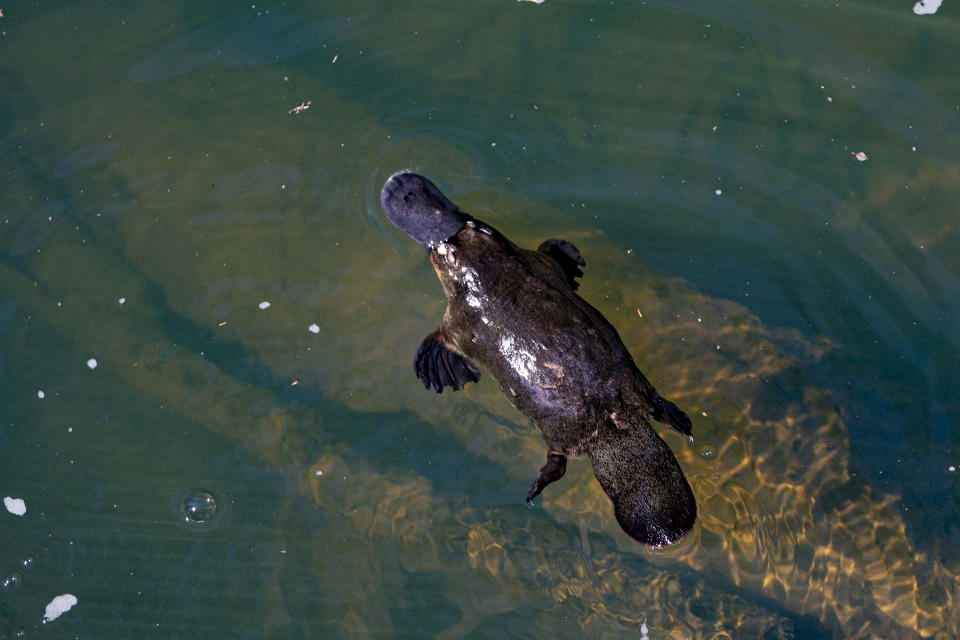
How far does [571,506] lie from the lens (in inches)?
193

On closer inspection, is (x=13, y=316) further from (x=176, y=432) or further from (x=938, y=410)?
(x=938, y=410)

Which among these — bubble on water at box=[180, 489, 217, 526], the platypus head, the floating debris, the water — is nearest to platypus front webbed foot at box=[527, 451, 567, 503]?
the water

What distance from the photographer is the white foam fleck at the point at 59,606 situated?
502cm

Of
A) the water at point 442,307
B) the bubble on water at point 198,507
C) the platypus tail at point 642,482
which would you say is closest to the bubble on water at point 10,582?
the water at point 442,307

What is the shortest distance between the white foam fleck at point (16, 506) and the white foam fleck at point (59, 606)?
0.66 metres

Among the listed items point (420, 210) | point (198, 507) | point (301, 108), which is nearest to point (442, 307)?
point (420, 210)

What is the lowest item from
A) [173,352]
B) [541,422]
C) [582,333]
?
[173,352]

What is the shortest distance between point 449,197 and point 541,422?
184 cm

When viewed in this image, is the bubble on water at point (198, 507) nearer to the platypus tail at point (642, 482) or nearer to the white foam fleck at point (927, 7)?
the platypus tail at point (642, 482)

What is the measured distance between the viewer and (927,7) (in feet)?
16.2

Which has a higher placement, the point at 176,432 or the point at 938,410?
the point at 938,410

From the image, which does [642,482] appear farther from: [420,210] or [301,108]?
[301,108]

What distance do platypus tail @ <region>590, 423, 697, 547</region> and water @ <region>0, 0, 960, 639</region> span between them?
0.82 metres

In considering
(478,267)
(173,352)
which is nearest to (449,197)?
(478,267)
